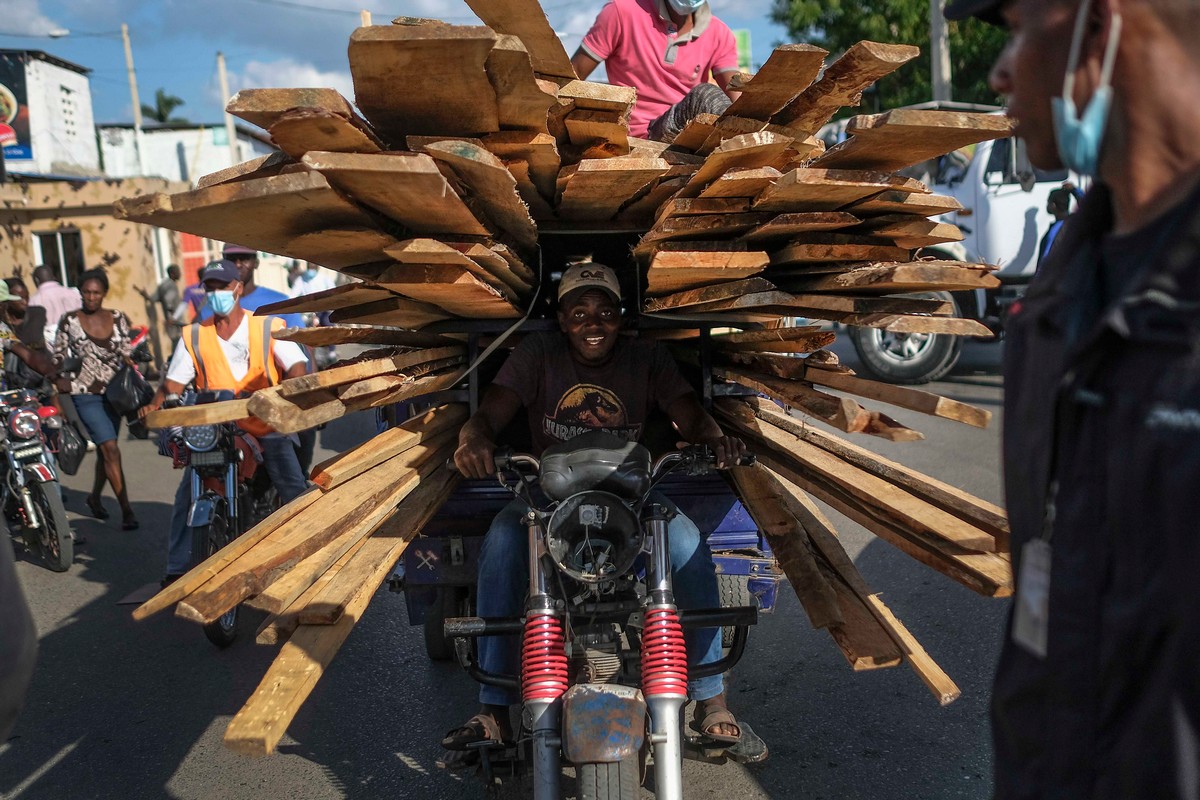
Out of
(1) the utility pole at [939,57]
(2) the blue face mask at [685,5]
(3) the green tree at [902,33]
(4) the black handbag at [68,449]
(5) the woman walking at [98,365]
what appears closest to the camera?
(2) the blue face mask at [685,5]

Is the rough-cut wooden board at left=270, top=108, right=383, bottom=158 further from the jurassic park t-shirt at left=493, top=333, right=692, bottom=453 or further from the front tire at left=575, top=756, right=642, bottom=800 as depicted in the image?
the front tire at left=575, top=756, right=642, bottom=800

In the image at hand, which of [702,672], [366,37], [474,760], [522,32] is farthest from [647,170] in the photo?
[474,760]

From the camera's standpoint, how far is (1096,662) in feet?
4.41

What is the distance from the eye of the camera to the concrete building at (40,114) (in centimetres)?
2675

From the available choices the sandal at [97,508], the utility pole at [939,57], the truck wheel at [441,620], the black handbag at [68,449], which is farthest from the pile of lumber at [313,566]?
the utility pole at [939,57]

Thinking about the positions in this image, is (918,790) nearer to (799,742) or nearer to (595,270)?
(799,742)

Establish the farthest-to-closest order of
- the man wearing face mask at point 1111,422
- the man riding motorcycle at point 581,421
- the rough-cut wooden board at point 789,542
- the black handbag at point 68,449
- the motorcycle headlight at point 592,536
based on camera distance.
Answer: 1. the black handbag at point 68,449
2. the man riding motorcycle at point 581,421
3. the rough-cut wooden board at point 789,542
4. the motorcycle headlight at point 592,536
5. the man wearing face mask at point 1111,422

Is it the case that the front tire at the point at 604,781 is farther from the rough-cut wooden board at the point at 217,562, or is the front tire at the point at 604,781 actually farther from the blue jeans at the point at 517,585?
the rough-cut wooden board at the point at 217,562

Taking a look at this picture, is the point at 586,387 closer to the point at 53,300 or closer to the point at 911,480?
the point at 911,480

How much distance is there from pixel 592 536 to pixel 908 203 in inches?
53.8

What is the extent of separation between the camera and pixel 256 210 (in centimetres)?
257

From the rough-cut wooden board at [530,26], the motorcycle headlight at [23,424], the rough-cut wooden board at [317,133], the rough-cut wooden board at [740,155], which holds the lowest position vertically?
the motorcycle headlight at [23,424]

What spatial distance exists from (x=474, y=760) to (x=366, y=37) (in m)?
2.29

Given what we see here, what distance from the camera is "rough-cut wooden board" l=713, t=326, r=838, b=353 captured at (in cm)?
337
